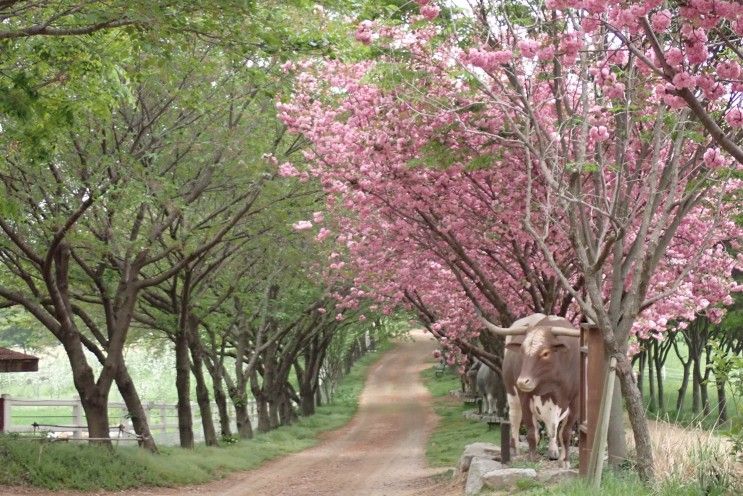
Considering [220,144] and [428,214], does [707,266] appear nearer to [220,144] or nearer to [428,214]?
[428,214]

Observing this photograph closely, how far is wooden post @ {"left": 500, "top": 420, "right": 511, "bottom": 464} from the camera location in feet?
52.6

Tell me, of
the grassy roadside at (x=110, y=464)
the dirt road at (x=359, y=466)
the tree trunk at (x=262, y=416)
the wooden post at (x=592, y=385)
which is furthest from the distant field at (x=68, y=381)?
the wooden post at (x=592, y=385)

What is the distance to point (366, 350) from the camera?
3784 inches

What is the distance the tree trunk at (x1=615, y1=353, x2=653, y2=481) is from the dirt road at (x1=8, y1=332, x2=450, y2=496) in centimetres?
665

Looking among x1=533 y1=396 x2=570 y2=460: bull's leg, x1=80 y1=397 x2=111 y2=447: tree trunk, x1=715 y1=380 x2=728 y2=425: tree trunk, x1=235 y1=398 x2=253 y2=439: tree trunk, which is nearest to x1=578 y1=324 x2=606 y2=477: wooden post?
x1=715 y1=380 x2=728 y2=425: tree trunk

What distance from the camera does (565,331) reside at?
47.4 feet

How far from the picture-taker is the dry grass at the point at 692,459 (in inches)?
383

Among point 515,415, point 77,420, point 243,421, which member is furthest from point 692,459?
point 243,421

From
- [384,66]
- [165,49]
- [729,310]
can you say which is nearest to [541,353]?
[384,66]

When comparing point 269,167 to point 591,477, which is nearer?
point 591,477

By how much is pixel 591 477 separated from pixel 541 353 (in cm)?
335

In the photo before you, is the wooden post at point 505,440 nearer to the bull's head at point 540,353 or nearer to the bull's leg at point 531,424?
the bull's leg at point 531,424

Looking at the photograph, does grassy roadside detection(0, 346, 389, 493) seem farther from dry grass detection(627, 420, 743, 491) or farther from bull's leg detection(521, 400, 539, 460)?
dry grass detection(627, 420, 743, 491)

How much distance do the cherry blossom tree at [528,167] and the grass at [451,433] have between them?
578 centimetres
